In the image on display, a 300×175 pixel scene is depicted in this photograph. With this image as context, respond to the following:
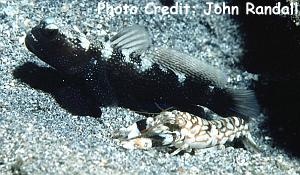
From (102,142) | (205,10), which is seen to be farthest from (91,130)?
→ (205,10)

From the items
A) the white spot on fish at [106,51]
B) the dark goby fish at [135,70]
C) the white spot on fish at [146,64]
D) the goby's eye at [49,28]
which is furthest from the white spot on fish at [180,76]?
the goby's eye at [49,28]

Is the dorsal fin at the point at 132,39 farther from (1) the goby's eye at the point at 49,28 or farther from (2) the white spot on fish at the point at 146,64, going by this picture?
(1) the goby's eye at the point at 49,28

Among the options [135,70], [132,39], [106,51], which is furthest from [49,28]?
[135,70]

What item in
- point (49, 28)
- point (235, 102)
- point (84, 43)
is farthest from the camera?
→ point (235, 102)

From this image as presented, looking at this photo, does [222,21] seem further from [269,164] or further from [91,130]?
[91,130]

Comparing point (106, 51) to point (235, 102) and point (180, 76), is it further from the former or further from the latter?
point (235, 102)

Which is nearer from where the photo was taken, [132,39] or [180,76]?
[132,39]

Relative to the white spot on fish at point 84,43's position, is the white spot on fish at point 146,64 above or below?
below

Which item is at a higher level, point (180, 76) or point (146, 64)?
point (146, 64)
